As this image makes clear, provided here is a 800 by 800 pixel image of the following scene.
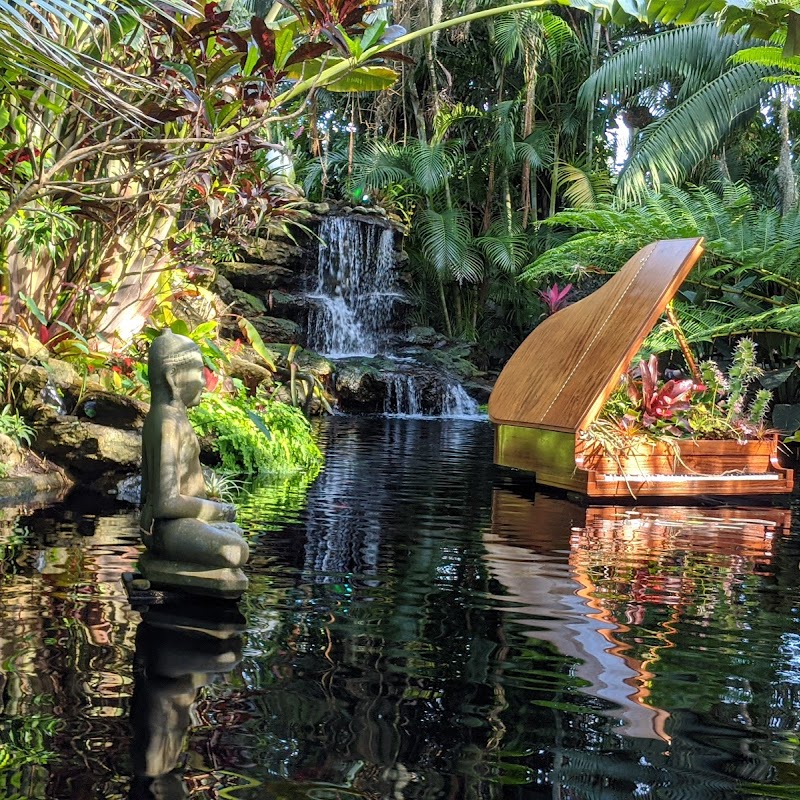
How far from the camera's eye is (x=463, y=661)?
9.24 ft

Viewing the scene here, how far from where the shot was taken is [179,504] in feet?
10.8

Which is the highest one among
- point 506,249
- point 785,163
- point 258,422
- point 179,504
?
point 785,163

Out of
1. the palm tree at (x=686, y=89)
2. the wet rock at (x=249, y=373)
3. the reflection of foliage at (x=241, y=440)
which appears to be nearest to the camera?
the reflection of foliage at (x=241, y=440)

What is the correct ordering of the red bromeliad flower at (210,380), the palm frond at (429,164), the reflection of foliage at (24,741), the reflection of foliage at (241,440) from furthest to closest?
the palm frond at (429,164), the red bromeliad flower at (210,380), the reflection of foliage at (241,440), the reflection of foliage at (24,741)

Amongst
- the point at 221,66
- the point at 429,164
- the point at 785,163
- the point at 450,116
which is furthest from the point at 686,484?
the point at 450,116

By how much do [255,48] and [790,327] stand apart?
376 inches

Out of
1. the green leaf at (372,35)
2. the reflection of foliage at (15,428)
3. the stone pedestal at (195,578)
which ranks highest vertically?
the green leaf at (372,35)

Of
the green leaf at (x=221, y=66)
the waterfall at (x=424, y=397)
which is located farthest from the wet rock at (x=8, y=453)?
the waterfall at (x=424, y=397)

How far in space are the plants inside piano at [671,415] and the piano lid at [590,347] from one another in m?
0.30

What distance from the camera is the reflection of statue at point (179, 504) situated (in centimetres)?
327

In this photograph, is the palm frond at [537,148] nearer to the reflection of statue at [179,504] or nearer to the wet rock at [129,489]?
the wet rock at [129,489]

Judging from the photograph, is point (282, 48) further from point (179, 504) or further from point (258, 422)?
point (258, 422)

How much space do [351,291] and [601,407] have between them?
13.7 meters

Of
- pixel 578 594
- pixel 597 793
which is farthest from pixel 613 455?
pixel 597 793
